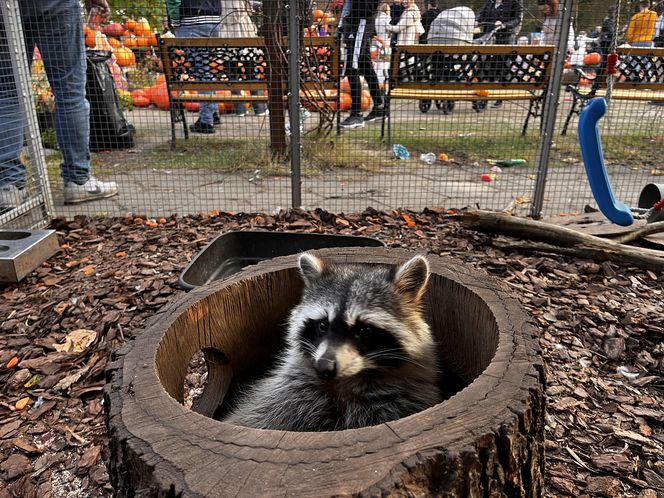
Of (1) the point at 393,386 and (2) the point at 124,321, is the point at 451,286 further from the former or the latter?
(2) the point at 124,321

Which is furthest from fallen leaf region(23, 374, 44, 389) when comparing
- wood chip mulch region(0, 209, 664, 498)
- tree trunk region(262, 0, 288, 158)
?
tree trunk region(262, 0, 288, 158)

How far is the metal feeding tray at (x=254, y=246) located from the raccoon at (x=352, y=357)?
1.31 metres

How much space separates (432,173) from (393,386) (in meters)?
4.95

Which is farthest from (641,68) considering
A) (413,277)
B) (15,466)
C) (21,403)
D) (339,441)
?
(15,466)

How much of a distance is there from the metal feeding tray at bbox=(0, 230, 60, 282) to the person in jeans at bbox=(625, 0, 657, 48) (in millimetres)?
6209

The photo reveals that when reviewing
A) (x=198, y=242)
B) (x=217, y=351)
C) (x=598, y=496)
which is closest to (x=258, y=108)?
(x=198, y=242)

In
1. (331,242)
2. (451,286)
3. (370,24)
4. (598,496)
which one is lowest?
(598,496)

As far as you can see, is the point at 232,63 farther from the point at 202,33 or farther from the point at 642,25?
the point at 642,25

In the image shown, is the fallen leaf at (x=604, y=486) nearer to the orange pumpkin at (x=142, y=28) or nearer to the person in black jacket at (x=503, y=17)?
the person in black jacket at (x=503, y=17)

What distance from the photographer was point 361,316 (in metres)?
1.99

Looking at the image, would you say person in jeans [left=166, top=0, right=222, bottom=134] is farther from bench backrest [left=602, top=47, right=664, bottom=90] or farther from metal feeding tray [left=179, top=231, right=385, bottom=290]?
bench backrest [left=602, top=47, right=664, bottom=90]

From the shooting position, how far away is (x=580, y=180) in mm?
6512

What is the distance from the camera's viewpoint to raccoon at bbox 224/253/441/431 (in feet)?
6.23

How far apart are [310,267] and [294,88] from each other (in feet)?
9.71
